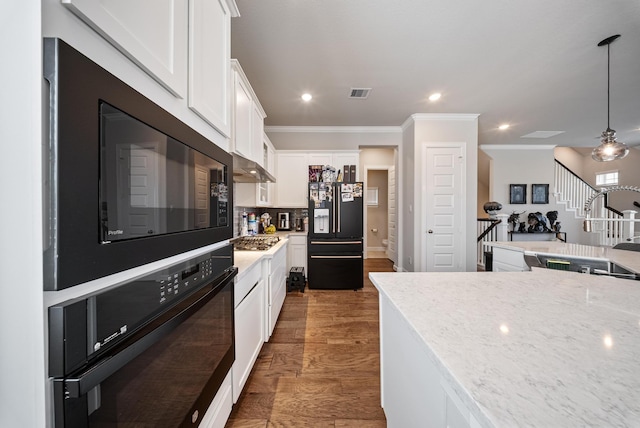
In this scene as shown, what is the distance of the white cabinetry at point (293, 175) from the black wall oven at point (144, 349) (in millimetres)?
3067

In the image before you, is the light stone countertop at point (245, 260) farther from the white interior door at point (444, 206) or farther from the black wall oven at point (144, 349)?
the white interior door at point (444, 206)

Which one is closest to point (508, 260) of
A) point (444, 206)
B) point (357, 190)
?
point (444, 206)

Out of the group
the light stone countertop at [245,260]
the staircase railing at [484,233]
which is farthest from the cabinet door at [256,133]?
the staircase railing at [484,233]

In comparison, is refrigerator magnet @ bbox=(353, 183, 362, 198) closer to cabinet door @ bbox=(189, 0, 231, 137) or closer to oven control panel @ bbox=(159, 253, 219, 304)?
cabinet door @ bbox=(189, 0, 231, 137)

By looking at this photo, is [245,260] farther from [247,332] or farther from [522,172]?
[522,172]

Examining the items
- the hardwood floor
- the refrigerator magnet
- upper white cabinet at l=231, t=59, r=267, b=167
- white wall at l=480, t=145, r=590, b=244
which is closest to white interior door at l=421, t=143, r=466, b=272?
the refrigerator magnet

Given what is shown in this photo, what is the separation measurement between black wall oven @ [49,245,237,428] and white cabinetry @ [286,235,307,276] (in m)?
2.74

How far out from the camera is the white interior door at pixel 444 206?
3.85 metres

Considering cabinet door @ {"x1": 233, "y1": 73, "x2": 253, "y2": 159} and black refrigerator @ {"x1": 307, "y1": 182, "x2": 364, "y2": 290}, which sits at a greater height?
cabinet door @ {"x1": 233, "y1": 73, "x2": 253, "y2": 159}

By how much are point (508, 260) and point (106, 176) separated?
113 inches

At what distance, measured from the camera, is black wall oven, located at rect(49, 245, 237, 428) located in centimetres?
43

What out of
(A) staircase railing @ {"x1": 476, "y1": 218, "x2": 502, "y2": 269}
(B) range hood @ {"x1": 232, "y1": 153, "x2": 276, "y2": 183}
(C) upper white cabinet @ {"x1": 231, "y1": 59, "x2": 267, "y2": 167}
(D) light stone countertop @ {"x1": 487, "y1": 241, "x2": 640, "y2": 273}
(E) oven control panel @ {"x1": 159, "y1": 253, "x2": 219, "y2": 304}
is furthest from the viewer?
(A) staircase railing @ {"x1": 476, "y1": 218, "x2": 502, "y2": 269}

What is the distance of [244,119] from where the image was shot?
200 cm

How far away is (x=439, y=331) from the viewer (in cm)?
68
